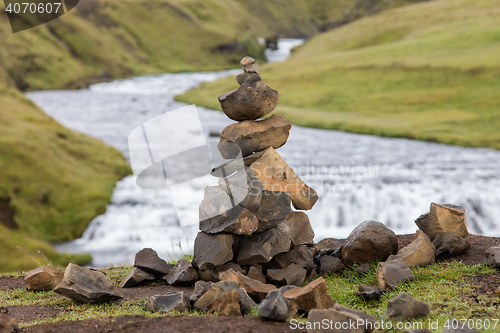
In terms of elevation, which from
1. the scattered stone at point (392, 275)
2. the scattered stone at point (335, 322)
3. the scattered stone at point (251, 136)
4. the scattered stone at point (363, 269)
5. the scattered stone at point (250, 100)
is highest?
the scattered stone at point (250, 100)

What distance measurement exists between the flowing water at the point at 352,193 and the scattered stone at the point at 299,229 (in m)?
3.00

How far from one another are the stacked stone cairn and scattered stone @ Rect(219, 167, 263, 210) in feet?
0.07

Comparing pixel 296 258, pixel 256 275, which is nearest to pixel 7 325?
pixel 256 275

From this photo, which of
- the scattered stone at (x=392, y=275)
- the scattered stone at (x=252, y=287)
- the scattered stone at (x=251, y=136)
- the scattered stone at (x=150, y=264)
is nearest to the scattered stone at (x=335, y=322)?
the scattered stone at (x=252, y=287)

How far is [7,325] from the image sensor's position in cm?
579

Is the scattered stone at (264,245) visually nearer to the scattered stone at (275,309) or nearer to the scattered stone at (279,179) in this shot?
the scattered stone at (279,179)

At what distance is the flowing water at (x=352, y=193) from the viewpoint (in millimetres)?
16484

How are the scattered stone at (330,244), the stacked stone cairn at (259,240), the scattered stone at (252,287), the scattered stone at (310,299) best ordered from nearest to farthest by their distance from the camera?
the scattered stone at (310,299) → the scattered stone at (252,287) → the stacked stone cairn at (259,240) → the scattered stone at (330,244)

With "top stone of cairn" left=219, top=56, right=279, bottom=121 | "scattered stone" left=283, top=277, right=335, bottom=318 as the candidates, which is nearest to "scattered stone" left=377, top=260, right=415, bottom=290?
"scattered stone" left=283, top=277, right=335, bottom=318

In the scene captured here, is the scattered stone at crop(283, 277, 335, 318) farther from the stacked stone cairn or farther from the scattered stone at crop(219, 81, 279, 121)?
the scattered stone at crop(219, 81, 279, 121)

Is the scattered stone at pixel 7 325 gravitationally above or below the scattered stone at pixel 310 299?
above

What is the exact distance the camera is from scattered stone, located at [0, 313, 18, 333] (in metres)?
5.73

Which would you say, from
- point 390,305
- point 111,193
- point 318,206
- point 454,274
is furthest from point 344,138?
point 390,305

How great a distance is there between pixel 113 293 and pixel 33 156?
13223 mm
